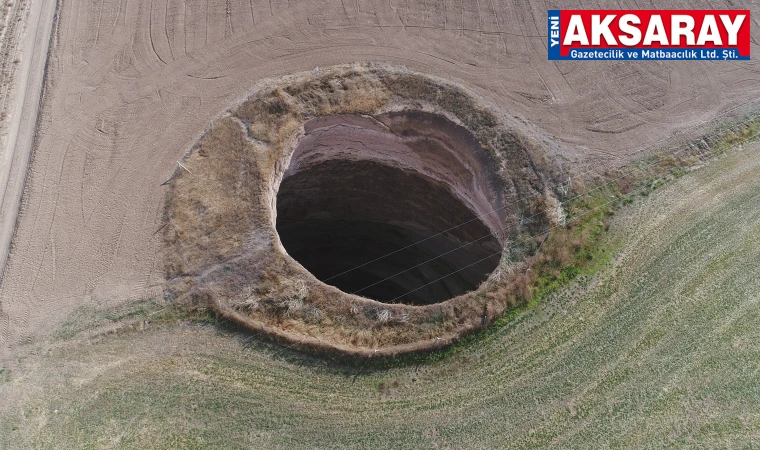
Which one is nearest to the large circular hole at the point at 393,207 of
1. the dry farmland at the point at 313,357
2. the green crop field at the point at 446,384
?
the dry farmland at the point at 313,357

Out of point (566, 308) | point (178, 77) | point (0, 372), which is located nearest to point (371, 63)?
point (178, 77)

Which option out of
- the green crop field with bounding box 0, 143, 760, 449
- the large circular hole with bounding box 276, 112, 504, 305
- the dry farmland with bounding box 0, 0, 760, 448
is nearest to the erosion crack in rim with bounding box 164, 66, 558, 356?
the large circular hole with bounding box 276, 112, 504, 305

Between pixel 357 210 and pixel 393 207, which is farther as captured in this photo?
pixel 357 210

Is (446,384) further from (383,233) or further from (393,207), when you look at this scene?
(383,233)

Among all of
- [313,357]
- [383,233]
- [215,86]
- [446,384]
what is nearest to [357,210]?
[383,233]

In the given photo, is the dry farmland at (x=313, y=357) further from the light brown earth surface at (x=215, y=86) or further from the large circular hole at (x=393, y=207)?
the large circular hole at (x=393, y=207)

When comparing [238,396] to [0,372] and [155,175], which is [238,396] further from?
[155,175]

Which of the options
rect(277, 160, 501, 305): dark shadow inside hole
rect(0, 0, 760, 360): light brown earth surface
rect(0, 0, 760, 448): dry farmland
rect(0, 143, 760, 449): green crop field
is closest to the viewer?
rect(0, 143, 760, 449): green crop field

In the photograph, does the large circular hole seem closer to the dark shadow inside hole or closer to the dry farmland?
the dark shadow inside hole
